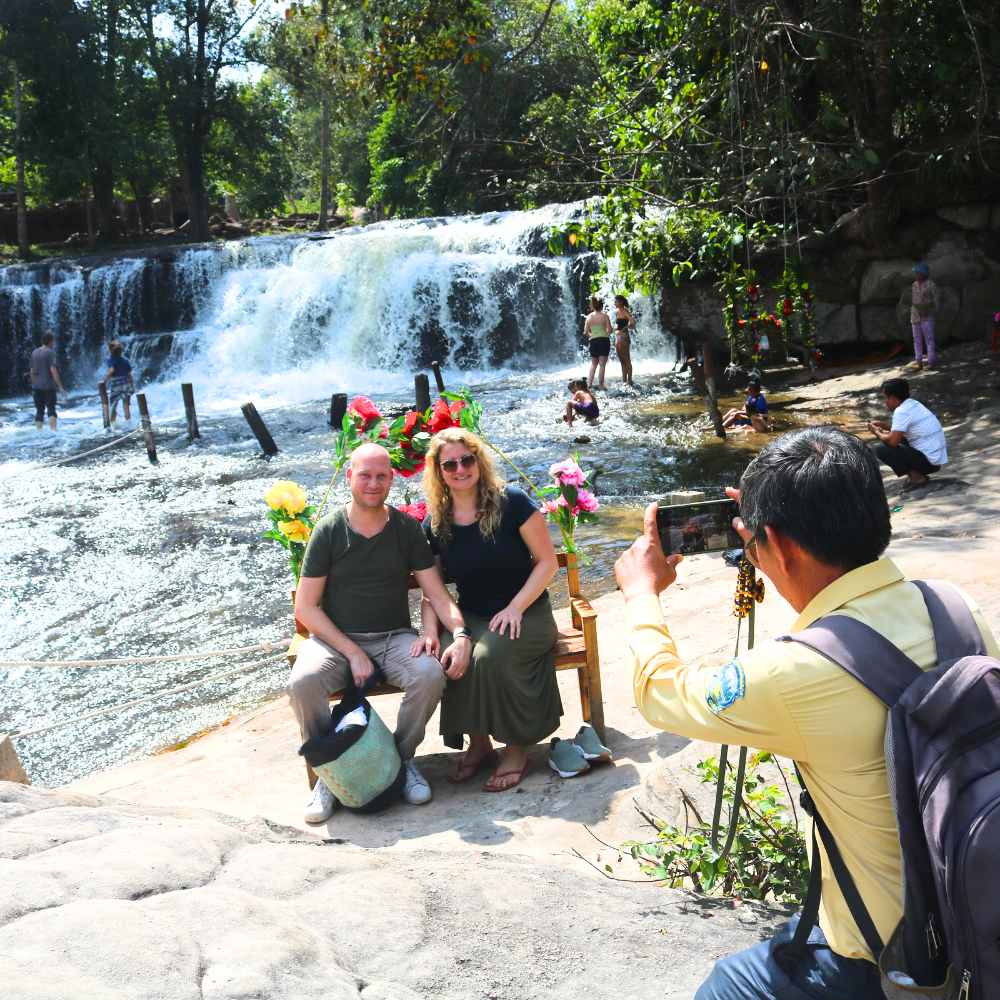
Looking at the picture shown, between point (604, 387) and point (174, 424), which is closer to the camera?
point (604, 387)

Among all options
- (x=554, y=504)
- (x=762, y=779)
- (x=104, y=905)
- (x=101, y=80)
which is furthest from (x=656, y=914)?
(x=101, y=80)

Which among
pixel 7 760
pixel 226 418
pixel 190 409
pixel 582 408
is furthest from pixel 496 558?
pixel 226 418

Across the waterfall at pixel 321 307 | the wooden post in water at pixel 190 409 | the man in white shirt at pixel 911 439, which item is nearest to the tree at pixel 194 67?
the waterfall at pixel 321 307

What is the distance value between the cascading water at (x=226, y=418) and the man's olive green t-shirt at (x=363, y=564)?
2289 mm

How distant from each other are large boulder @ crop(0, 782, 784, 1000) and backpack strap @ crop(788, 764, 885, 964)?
23.2 inches

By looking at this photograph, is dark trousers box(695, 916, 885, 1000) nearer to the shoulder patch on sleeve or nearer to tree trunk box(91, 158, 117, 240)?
the shoulder patch on sleeve

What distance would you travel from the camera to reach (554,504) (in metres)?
5.16

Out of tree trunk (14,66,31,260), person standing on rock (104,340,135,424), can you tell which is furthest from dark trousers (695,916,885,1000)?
tree trunk (14,66,31,260)

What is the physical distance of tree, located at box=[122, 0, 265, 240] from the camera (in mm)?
33625

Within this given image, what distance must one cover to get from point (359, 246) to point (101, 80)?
14120 mm

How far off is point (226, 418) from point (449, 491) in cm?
1495

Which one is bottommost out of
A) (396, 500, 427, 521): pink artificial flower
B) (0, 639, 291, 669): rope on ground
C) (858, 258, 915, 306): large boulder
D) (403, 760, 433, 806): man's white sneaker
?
(0, 639, 291, 669): rope on ground

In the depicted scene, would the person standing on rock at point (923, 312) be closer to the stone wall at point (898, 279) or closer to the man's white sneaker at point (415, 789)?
the stone wall at point (898, 279)

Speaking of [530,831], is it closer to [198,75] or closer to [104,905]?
[104,905]
